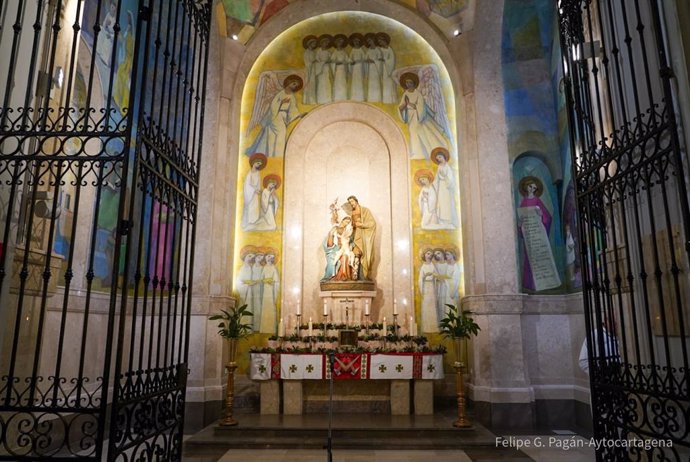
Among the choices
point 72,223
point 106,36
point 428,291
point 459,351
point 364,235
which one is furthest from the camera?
point 364,235

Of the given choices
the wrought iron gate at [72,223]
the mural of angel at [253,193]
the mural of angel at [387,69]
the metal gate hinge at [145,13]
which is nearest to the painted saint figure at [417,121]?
the mural of angel at [387,69]

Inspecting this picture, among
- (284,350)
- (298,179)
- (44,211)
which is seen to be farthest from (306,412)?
(44,211)

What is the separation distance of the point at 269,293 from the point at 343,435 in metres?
4.39

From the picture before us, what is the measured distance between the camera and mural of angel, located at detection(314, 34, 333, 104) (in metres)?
12.9

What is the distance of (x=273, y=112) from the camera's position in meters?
12.7

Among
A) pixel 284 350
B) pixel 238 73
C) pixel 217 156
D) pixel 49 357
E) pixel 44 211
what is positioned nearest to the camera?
pixel 44 211

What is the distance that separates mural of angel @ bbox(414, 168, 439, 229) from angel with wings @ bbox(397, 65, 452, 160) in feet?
1.50

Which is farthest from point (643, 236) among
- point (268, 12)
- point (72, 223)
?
point (268, 12)

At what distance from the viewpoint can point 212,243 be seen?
10680 millimetres

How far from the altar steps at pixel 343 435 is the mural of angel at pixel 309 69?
25.9ft

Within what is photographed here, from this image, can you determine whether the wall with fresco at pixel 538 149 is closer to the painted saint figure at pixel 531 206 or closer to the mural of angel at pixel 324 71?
the painted saint figure at pixel 531 206

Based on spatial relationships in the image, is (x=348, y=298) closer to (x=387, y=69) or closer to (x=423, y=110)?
(x=423, y=110)

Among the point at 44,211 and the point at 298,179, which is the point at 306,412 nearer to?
the point at 298,179

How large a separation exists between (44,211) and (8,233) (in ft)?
3.02
